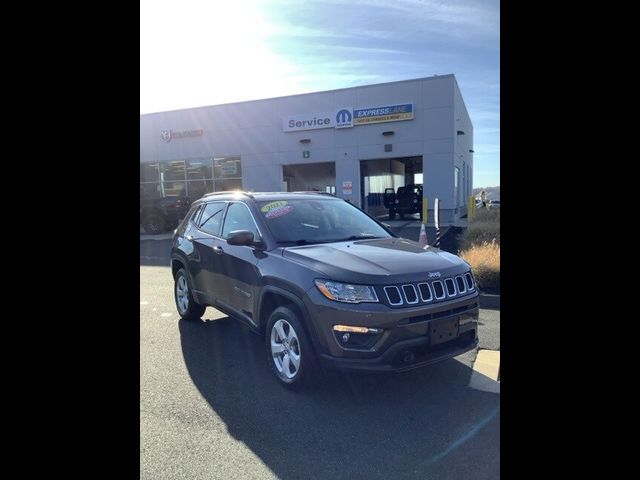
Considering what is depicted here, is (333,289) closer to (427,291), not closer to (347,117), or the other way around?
(427,291)

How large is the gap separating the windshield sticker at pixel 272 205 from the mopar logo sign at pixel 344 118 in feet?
58.8

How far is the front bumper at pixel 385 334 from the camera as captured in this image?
3.12 m

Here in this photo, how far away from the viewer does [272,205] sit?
15.0 feet

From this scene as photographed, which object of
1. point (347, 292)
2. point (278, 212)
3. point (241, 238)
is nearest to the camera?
point (347, 292)

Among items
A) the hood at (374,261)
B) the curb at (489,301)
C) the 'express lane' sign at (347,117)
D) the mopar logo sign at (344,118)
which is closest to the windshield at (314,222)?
the hood at (374,261)

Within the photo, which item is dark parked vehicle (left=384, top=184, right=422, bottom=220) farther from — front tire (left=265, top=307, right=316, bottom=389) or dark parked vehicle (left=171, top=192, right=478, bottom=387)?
front tire (left=265, top=307, right=316, bottom=389)

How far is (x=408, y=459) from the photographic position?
272 centimetres

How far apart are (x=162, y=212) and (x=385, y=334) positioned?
15291 millimetres

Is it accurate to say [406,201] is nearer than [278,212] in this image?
No

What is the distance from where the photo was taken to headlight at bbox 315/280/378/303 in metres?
3.18

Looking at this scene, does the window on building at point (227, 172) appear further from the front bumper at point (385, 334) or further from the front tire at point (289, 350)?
the front bumper at point (385, 334)

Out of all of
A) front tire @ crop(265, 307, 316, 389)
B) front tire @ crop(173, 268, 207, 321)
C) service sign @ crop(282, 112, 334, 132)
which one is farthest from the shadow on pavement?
service sign @ crop(282, 112, 334, 132)

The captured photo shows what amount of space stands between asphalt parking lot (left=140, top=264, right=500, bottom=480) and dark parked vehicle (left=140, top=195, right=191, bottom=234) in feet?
43.1

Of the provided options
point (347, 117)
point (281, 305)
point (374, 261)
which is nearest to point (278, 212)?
point (281, 305)
